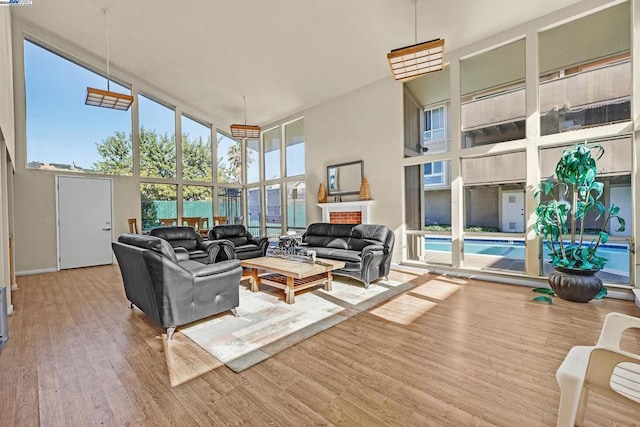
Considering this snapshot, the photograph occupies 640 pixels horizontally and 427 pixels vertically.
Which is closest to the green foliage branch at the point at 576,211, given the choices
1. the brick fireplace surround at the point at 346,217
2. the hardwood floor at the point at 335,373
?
the hardwood floor at the point at 335,373

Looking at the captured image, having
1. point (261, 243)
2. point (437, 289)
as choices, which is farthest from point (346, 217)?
point (437, 289)

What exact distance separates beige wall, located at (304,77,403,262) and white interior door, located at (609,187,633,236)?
3.03m

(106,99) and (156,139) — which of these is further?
(156,139)

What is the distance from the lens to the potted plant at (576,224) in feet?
11.3

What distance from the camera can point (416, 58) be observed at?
3545 millimetres

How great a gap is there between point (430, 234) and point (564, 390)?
4.41 meters

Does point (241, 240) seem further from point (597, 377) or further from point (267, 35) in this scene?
point (597, 377)

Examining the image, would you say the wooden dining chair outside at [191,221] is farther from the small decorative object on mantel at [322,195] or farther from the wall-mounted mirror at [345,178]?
the wall-mounted mirror at [345,178]

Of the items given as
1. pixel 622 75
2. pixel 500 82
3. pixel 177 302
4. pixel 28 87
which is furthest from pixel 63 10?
pixel 622 75

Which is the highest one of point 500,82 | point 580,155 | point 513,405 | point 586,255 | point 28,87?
point 28,87

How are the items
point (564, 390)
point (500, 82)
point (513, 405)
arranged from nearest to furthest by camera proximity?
1. point (564, 390)
2. point (513, 405)
3. point (500, 82)

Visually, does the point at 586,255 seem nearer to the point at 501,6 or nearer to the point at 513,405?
the point at 513,405

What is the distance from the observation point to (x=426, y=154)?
5.49m

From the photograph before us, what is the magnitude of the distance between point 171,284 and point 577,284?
180 inches
